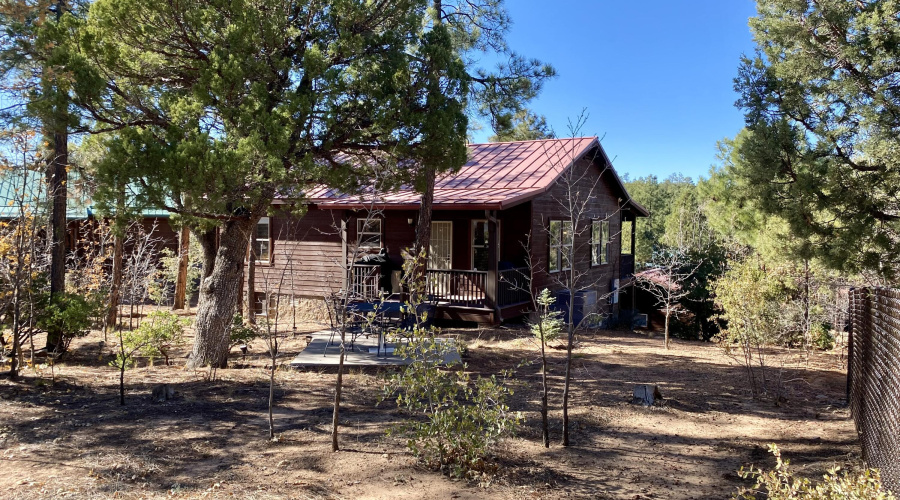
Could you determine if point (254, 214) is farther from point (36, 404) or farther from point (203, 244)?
point (36, 404)

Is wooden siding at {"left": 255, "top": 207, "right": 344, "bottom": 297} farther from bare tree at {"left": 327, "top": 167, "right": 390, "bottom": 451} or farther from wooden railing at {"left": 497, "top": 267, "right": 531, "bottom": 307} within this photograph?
wooden railing at {"left": 497, "top": 267, "right": 531, "bottom": 307}

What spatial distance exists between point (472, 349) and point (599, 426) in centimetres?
475

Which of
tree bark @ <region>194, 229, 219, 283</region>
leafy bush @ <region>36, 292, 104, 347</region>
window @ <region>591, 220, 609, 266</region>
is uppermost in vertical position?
window @ <region>591, 220, 609, 266</region>

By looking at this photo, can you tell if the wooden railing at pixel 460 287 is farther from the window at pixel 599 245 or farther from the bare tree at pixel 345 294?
the window at pixel 599 245

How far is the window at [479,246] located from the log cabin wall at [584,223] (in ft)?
4.12

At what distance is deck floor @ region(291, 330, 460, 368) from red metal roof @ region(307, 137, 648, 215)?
320 centimetres

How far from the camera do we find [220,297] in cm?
916

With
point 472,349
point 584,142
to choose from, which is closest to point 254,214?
point 472,349

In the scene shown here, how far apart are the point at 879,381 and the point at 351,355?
7.66 meters

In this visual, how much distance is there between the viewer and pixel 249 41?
7750 mm

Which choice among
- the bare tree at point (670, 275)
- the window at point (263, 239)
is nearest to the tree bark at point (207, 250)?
the window at point (263, 239)

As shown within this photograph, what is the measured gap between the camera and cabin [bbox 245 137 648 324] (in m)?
13.9

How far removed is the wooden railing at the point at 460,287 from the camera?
1414 cm

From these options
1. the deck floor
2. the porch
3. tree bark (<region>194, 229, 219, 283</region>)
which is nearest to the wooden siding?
the porch
